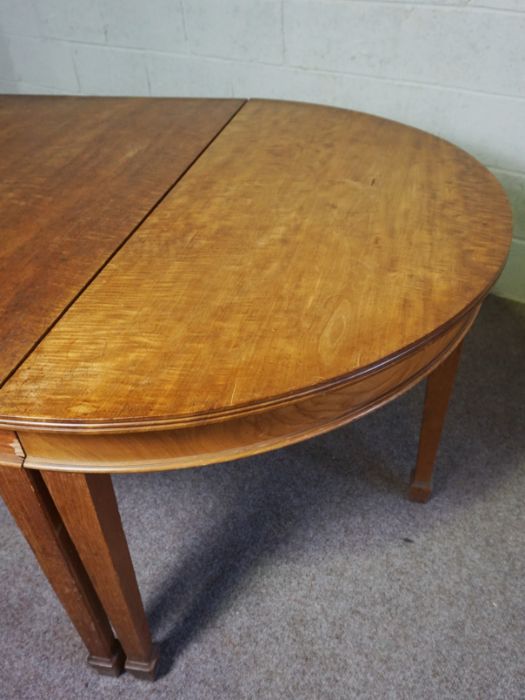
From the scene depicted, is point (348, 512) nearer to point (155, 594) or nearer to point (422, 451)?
point (422, 451)

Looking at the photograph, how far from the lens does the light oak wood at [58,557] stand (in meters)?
0.77

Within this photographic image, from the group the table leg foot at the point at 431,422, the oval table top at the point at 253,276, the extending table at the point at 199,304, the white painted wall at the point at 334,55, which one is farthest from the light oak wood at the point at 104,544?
the white painted wall at the point at 334,55

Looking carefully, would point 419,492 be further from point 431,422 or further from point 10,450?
point 10,450

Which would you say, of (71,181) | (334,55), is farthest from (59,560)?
(334,55)

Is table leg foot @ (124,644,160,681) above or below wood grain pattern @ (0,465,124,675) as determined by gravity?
below

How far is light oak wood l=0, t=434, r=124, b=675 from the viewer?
770 mm

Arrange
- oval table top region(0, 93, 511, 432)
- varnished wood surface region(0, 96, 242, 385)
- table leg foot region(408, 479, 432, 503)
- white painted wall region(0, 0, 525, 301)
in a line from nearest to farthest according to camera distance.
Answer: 1. oval table top region(0, 93, 511, 432)
2. varnished wood surface region(0, 96, 242, 385)
3. table leg foot region(408, 479, 432, 503)
4. white painted wall region(0, 0, 525, 301)

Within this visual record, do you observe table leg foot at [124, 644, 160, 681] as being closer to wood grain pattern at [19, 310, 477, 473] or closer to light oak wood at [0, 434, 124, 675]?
light oak wood at [0, 434, 124, 675]

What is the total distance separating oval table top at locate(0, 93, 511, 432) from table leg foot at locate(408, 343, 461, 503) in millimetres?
270

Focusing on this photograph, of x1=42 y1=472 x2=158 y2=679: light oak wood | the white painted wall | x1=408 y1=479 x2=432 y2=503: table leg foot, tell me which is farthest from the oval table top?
x1=408 y1=479 x2=432 y2=503: table leg foot

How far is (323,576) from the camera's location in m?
1.22

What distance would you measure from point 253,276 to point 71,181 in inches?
19.6

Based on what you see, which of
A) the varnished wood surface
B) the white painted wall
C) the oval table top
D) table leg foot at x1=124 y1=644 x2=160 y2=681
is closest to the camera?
the oval table top

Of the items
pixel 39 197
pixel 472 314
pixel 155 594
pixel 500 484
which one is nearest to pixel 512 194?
pixel 500 484
